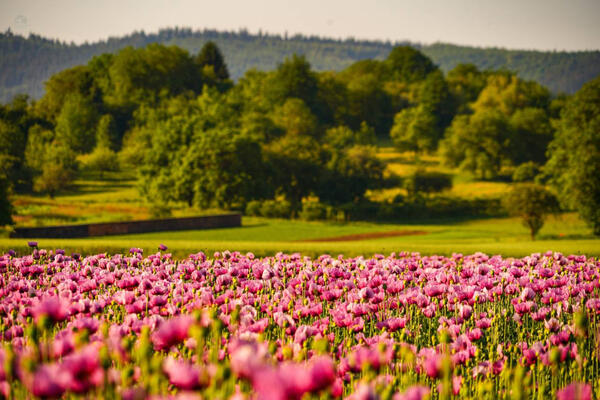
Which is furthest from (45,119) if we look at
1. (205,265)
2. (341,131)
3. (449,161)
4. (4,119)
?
(205,265)

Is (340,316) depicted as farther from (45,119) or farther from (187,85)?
(187,85)

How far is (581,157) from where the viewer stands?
49.1 meters

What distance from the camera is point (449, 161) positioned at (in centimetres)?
10331

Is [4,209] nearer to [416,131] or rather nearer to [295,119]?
[295,119]

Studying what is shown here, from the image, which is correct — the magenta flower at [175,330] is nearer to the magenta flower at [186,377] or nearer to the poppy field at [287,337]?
the poppy field at [287,337]

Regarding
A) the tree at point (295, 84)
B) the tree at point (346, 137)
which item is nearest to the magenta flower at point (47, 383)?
the tree at point (346, 137)

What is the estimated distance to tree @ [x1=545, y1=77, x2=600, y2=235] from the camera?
149 feet

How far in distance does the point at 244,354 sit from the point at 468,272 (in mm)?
5945

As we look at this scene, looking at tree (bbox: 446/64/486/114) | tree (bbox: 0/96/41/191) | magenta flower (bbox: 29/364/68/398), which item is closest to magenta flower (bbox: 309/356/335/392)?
magenta flower (bbox: 29/364/68/398)

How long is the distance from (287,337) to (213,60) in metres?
154

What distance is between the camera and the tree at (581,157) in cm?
4541

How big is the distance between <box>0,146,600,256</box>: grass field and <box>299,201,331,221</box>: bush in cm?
333

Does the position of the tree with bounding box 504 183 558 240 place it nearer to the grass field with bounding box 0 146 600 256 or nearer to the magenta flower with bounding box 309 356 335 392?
the grass field with bounding box 0 146 600 256

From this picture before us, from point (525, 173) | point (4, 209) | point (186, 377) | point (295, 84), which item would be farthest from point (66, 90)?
point (186, 377)
